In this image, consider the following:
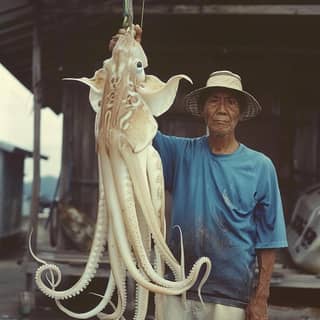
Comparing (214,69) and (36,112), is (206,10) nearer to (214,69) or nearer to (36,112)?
(214,69)

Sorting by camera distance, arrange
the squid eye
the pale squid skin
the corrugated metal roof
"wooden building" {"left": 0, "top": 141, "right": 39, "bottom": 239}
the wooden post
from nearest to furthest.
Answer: the pale squid skin
the squid eye
the corrugated metal roof
the wooden post
"wooden building" {"left": 0, "top": 141, "right": 39, "bottom": 239}

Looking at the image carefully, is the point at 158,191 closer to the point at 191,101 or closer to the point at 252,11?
the point at 191,101

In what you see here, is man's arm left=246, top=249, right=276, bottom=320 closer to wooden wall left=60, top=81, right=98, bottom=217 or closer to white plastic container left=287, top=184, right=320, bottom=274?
white plastic container left=287, top=184, right=320, bottom=274

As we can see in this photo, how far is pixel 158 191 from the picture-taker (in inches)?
103

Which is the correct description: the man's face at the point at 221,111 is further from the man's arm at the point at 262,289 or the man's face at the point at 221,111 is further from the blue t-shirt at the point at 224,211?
the man's arm at the point at 262,289

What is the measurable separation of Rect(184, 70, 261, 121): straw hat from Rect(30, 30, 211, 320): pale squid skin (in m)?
0.45

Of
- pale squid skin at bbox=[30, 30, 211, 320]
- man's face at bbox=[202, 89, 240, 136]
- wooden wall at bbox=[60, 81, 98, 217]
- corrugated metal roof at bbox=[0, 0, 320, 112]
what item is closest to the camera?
pale squid skin at bbox=[30, 30, 211, 320]

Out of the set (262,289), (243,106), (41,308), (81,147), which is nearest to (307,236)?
(41,308)

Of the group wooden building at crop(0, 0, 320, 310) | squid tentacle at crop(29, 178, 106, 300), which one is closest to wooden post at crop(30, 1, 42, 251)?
wooden building at crop(0, 0, 320, 310)

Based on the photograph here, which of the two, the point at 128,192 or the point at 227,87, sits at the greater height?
the point at 227,87

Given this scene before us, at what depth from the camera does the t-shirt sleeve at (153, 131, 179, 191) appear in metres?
3.06

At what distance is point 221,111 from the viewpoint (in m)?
2.98

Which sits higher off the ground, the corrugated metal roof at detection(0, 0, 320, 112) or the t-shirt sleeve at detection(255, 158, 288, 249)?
the corrugated metal roof at detection(0, 0, 320, 112)

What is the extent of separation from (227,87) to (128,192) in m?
0.83
